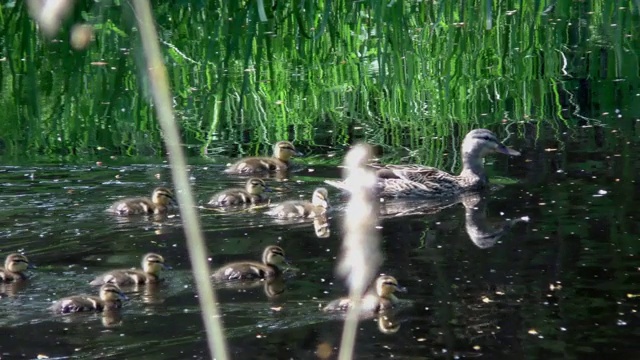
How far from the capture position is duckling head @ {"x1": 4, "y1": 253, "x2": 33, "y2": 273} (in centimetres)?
592

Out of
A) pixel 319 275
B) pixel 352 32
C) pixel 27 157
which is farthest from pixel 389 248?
pixel 352 32

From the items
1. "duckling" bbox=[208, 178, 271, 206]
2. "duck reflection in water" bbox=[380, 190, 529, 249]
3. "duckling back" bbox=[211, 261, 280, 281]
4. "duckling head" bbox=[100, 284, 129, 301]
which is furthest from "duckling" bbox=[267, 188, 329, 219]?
"duckling head" bbox=[100, 284, 129, 301]

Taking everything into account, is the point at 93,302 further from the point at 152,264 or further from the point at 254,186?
the point at 254,186

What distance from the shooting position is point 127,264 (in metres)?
6.25

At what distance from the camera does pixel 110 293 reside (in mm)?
5449

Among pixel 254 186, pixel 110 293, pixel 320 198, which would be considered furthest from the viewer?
pixel 254 186

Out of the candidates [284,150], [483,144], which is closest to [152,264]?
[284,150]

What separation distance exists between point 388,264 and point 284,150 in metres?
2.47

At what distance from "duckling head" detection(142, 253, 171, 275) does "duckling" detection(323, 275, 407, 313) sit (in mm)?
994

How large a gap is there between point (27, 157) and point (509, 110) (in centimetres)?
353

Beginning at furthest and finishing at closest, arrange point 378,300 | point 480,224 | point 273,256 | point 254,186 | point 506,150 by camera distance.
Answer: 1. point 506,150
2. point 254,186
3. point 480,224
4. point 273,256
5. point 378,300

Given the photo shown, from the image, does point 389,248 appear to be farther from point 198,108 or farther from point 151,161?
point 198,108

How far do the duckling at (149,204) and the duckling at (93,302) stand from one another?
164 centimetres

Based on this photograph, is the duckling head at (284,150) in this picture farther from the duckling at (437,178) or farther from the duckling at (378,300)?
the duckling at (378,300)
